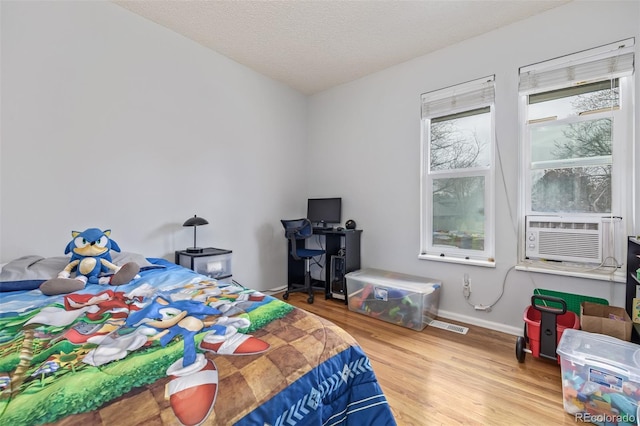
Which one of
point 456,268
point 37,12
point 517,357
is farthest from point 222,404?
point 37,12

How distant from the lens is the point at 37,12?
188 cm

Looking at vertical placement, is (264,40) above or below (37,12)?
above

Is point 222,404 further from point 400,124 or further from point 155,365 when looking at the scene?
point 400,124

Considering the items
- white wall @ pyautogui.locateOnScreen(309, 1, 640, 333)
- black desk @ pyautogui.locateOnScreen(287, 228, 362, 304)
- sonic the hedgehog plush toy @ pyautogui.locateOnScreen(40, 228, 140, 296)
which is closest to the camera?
sonic the hedgehog plush toy @ pyautogui.locateOnScreen(40, 228, 140, 296)

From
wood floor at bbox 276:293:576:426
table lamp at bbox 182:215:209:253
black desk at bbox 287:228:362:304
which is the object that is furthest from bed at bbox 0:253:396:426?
black desk at bbox 287:228:362:304

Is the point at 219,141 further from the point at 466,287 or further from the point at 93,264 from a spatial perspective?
the point at 466,287

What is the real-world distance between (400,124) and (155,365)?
3054 millimetres

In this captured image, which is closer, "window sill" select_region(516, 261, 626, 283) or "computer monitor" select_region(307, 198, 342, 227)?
"window sill" select_region(516, 261, 626, 283)

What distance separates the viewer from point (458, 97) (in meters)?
2.73

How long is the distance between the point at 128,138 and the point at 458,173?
3085mm

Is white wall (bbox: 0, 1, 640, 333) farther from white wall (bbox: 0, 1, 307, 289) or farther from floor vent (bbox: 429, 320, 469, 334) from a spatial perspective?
floor vent (bbox: 429, 320, 469, 334)

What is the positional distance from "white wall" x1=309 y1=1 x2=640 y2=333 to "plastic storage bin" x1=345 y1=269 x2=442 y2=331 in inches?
9.0

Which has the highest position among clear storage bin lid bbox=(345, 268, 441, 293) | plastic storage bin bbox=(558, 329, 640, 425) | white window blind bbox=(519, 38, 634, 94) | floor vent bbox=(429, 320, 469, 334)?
white window blind bbox=(519, 38, 634, 94)

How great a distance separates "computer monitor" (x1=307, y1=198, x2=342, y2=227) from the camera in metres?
3.54
